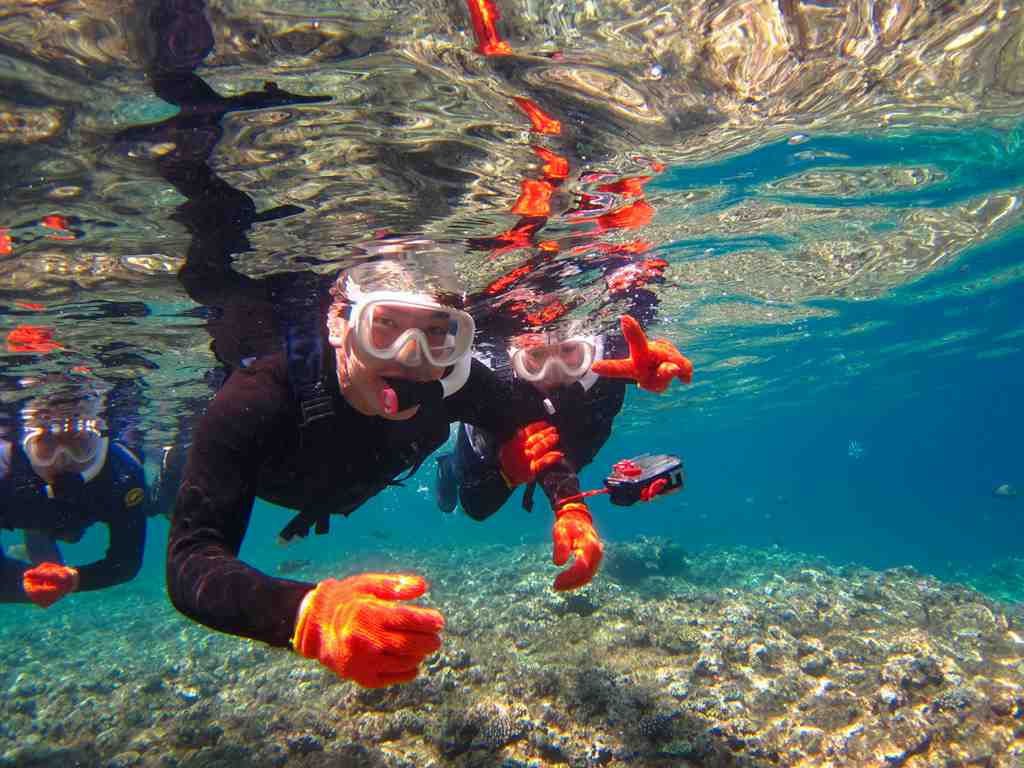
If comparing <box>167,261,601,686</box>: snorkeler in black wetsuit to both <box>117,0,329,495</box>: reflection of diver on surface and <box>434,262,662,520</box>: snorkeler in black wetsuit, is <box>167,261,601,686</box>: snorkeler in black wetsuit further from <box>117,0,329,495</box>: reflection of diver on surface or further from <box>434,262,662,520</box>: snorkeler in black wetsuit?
<box>434,262,662,520</box>: snorkeler in black wetsuit

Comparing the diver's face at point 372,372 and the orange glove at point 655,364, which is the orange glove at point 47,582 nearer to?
the diver's face at point 372,372

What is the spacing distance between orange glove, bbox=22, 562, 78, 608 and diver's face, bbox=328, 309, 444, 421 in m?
3.82

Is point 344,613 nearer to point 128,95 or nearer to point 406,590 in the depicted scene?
point 406,590

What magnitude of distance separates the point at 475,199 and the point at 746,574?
16.1 meters

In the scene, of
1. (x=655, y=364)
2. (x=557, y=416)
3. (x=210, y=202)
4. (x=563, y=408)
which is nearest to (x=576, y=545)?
(x=655, y=364)

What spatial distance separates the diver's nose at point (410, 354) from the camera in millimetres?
4270

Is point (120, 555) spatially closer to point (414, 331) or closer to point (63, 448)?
point (63, 448)

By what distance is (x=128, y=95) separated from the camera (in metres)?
5.14

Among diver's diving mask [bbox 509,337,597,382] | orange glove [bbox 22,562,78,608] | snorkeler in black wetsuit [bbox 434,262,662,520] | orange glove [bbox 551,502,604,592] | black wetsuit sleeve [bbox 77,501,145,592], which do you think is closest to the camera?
orange glove [bbox 551,502,604,592]

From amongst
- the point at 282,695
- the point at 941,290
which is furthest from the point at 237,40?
the point at 941,290

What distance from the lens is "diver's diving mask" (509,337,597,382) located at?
798 centimetres

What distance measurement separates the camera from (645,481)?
4539 mm

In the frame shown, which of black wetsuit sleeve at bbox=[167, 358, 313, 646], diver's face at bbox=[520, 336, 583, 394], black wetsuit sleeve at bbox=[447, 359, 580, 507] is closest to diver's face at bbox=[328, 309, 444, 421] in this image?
black wetsuit sleeve at bbox=[167, 358, 313, 646]

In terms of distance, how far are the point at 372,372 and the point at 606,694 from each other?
5223 mm
